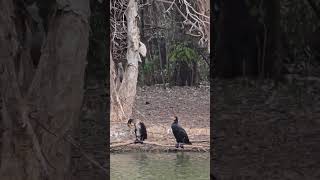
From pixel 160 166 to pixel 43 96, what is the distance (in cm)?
581

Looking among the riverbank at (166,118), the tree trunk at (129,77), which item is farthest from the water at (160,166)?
the tree trunk at (129,77)

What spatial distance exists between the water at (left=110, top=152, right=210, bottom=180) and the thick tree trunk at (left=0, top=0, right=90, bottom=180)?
4.50 meters

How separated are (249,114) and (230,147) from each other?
0.69 feet

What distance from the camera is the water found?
7.55 metres

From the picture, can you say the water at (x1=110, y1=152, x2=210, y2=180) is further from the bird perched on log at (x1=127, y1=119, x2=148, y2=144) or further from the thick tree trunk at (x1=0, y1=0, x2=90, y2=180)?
the thick tree trunk at (x1=0, y1=0, x2=90, y2=180)

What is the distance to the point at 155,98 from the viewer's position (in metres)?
15.1

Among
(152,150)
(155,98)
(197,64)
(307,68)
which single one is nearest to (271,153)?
(307,68)

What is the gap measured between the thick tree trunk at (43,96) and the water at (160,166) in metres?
4.50

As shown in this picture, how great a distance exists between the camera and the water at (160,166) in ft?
24.8

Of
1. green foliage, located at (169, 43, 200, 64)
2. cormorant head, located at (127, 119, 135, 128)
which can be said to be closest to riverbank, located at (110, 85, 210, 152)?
cormorant head, located at (127, 119, 135, 128)

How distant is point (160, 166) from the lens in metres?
8.47

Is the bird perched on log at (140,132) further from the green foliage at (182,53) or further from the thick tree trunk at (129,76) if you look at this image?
the green foliage at (182,53)

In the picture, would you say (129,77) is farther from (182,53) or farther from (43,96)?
(43,96)

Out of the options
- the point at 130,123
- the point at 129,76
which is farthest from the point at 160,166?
the point at 129,76
